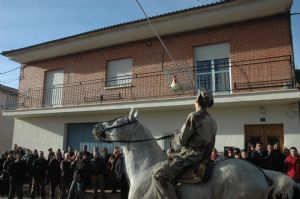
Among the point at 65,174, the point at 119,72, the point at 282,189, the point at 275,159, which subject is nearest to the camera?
the point at 282,189

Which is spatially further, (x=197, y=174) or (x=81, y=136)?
(x=81, y=136)

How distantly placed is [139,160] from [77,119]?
12157 millimetres

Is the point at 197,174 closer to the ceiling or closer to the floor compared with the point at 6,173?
closer to the ceiling

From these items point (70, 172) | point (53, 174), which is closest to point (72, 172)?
point (70, 172)

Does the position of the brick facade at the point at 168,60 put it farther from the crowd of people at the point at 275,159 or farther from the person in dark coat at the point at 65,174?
the person in dark coat at the point at 65,174

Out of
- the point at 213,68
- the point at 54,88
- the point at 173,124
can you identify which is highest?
the point at 213,68

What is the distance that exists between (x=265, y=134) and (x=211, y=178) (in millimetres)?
8617

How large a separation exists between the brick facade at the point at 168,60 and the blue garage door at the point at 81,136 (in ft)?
4.42

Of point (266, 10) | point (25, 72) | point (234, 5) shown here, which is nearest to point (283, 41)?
point (266, 10)

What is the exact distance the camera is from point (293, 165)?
30.0 ft

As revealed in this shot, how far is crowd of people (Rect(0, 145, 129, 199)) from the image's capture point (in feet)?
37.5

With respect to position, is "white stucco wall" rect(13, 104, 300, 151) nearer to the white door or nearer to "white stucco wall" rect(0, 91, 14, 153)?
the white door

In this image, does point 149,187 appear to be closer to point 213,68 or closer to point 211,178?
point 211,178

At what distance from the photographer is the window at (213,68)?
44.1ft
